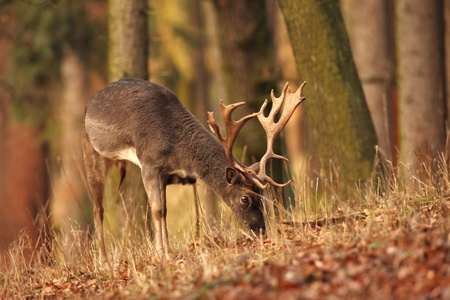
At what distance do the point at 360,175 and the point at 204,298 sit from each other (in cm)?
451

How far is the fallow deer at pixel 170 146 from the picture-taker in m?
7.22

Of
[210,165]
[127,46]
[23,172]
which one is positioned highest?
[127,46]

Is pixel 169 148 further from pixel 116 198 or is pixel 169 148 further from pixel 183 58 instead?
pixel 183 58

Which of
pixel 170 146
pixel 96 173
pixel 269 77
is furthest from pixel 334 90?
pixel 96 173

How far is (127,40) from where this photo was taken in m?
9.59

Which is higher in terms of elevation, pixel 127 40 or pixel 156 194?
pixel 127 40

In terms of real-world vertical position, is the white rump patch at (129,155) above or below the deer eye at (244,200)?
above

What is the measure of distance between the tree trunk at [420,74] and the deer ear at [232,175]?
4351 millimetres

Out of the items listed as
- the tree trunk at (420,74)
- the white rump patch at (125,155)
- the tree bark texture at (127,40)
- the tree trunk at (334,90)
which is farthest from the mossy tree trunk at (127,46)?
the tree trunk at (420,74)

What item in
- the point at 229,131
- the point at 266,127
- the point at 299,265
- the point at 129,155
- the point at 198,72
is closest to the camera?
the point at 299,265

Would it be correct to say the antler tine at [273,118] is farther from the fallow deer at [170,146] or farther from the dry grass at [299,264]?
the dry grass at [299,264]

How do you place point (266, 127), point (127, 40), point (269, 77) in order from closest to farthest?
point (266, 127), point (127, 40), point (269, 77)

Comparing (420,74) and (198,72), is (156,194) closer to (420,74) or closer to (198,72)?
(420,74)

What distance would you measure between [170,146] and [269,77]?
318 cm
